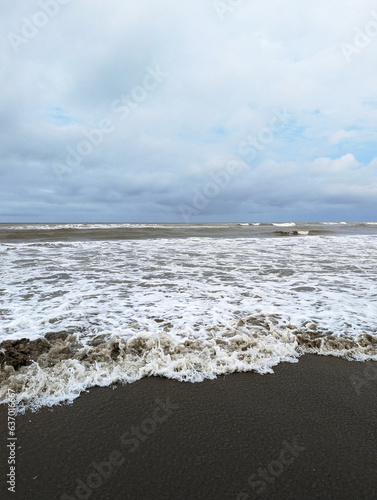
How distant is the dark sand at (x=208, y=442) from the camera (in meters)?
1.82

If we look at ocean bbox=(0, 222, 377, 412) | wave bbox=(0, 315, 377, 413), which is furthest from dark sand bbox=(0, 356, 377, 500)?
ocean bbox=(0, 222, 377, 412)

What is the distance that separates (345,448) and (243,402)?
0.84 meters

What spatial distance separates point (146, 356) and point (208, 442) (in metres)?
1.41

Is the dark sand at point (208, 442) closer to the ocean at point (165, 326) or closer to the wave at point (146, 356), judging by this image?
the wave at point (146, 356)

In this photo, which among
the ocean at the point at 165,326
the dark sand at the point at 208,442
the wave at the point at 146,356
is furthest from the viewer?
the ocean at the point at 165,326

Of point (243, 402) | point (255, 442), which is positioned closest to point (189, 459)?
point (255, 442)

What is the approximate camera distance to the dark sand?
1.82 metres

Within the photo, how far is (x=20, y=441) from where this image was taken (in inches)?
85.3

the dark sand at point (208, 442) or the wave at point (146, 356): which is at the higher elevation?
the wave at point (146, 356)

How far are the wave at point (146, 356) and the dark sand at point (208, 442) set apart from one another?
18 centimetres

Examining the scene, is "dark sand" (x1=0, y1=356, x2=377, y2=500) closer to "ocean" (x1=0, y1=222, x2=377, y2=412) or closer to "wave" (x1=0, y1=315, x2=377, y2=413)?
"wave" (x1=0, y1=315, x2=377, y2=413)

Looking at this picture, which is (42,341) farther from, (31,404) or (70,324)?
(31,404)

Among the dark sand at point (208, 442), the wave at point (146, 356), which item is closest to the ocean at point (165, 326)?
the wave at point (146, 356)

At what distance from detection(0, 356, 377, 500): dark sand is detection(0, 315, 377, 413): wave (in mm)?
184
